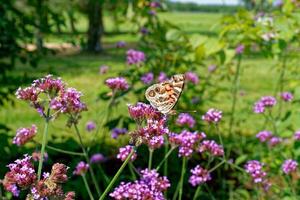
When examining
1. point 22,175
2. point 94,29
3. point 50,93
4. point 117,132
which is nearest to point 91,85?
point 117,132

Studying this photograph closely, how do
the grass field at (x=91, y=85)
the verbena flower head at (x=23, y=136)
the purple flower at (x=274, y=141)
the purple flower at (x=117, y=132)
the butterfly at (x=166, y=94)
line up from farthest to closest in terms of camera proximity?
the grass field at (x=91, y=85), the purple flower at (x=274, y=141), the purple flower at (x=117, y=132), the verbena flower head at (x=23, y=136), the butterfly at (x=166, y=94)

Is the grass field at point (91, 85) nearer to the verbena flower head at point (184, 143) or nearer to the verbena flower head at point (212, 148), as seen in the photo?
the verbena flower head at point (212, 148)

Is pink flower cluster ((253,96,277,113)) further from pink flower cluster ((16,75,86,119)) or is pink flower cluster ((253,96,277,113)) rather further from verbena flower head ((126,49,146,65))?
pink flower cluster ((16,75,86,119))

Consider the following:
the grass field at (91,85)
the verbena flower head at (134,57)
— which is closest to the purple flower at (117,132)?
the grass field at (91,85)

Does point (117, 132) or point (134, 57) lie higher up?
point (134, 57)

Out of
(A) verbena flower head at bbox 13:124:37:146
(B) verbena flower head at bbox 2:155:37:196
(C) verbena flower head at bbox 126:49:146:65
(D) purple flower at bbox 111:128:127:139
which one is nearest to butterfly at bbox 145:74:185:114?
(B) verbena flower head at bbox 2:155:37:196

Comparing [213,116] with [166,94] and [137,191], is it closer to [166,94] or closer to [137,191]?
[166,94]

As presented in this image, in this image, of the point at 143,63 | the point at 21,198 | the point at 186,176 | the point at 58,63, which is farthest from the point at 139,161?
the point at 58,63

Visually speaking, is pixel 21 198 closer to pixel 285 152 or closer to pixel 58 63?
pixel 285 152
